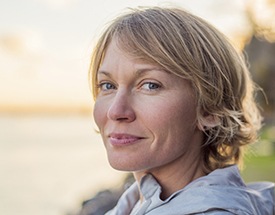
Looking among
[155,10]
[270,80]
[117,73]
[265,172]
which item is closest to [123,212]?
[117,73]

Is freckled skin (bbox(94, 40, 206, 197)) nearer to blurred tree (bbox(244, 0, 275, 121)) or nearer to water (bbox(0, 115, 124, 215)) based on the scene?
water (bbox(0, 115, 124, 215))

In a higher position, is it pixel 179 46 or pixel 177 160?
pixel 179 46

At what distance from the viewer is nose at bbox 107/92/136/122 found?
1.92 m

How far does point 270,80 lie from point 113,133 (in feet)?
91.1

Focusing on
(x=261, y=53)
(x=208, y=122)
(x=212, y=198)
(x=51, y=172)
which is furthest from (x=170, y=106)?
(x=261, y=53)

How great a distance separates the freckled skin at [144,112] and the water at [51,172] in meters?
4.00

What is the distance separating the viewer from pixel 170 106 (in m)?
1.95

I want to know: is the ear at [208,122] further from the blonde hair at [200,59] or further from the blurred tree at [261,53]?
Result: the blurred tree at [261,53]

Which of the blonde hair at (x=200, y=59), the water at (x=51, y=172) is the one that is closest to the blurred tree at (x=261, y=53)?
the water at (x=51, y=172)

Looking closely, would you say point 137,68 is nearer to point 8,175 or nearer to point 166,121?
point 166,121

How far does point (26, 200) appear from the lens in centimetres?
1461

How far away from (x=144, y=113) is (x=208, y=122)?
0.26 metres

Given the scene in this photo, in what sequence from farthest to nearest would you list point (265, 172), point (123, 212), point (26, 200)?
point (26, 200), point (265, 172), point (123, 212)

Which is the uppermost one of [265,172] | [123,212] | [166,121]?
[166,121]
